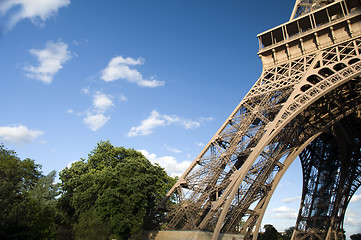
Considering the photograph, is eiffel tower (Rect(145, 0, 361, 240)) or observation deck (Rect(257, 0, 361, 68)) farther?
observation deck (Rect(257, 0, 361, 68))

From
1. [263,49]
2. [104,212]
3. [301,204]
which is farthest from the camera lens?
[301,204]

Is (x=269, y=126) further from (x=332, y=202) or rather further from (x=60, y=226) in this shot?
(x=60, y=226)

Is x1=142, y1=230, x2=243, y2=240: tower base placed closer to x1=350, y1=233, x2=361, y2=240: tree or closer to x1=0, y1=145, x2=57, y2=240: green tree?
x1=0, y1=145, x2=57, y2=240: green tree

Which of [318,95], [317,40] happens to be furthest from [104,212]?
[317,40]

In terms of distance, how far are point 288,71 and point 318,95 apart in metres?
4.42

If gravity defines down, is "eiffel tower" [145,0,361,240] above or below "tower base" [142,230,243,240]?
above

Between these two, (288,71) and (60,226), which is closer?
(288,71)

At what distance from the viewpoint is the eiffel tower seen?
15.6 meters

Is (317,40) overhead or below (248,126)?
overhead

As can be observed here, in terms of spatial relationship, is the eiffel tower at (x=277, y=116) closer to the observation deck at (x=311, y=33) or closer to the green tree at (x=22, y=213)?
the observation deck at (x=311, y=33)

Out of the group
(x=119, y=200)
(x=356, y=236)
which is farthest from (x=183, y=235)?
(x=356, y=236)

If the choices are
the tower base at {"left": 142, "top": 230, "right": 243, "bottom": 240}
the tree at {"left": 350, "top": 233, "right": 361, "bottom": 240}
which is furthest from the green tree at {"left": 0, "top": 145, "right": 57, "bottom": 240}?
the tree at {"left": 350, "top": 233, "right": 361, "bottom": 240}

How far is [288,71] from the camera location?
19.4 meters

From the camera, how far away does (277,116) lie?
51.6 ft
